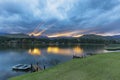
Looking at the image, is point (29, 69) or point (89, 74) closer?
point (89, 74)

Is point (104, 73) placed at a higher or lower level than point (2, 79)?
higher

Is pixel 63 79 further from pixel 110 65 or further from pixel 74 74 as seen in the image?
pixel 110 65

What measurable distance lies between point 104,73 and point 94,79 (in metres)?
2.76

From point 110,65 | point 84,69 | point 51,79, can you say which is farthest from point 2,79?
point 110,65

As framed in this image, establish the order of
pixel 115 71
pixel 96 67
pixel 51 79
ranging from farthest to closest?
1. pixel 96 67
2. pixel 51 79
3. pixel 115 71

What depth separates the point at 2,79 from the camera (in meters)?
48.6

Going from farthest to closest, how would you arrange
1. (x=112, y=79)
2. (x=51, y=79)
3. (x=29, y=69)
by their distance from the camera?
(x=29, y=69)
(x=51, y=79)
(x=112, y=79)

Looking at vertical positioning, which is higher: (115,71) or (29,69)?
(115,71)

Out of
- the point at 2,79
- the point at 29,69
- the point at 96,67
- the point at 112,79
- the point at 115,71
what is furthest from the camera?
the point at 29,69

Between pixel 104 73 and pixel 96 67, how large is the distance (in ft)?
13.6

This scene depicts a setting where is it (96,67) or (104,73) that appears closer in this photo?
(104,73)

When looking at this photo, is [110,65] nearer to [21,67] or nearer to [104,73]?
[104,73]

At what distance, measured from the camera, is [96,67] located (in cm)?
3216

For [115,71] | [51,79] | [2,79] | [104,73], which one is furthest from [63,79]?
[2,79]
